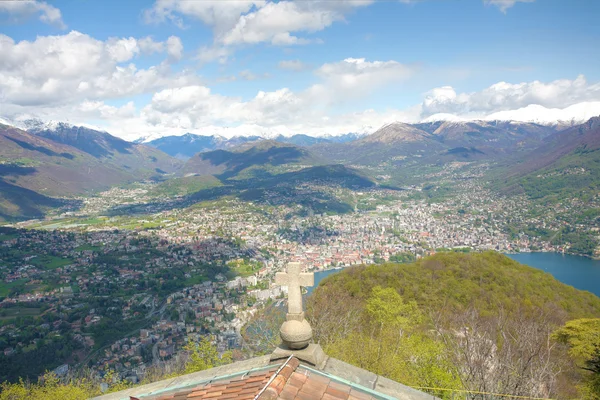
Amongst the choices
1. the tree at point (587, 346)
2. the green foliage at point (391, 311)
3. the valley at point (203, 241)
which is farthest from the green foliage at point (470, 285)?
the valley at point (203, 241)

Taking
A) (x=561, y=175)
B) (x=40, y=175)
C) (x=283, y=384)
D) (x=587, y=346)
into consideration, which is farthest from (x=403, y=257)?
(x=40, y=175)

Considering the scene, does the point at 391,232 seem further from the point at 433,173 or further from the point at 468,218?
the point at 433,173

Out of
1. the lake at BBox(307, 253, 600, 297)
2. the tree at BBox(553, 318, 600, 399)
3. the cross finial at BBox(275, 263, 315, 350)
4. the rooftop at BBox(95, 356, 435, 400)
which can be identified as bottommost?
the lake at BBox(307, 253, 600, 297)

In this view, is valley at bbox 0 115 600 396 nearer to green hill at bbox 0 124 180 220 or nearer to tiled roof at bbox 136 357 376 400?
green hill at bbox 0 124 180 220

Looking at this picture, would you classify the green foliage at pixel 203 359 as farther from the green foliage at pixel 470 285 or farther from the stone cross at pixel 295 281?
the stone cross at pixel 295 281

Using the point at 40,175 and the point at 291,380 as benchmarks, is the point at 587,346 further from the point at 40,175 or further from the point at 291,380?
the point at 40,175

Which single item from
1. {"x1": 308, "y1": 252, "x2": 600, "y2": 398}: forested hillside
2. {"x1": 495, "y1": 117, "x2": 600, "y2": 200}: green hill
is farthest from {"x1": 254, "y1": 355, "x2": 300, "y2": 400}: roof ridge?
{"x1": 495, "y1": 117, "x2": 600, "y2": 200}: green hill

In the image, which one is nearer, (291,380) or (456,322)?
(291,380)
